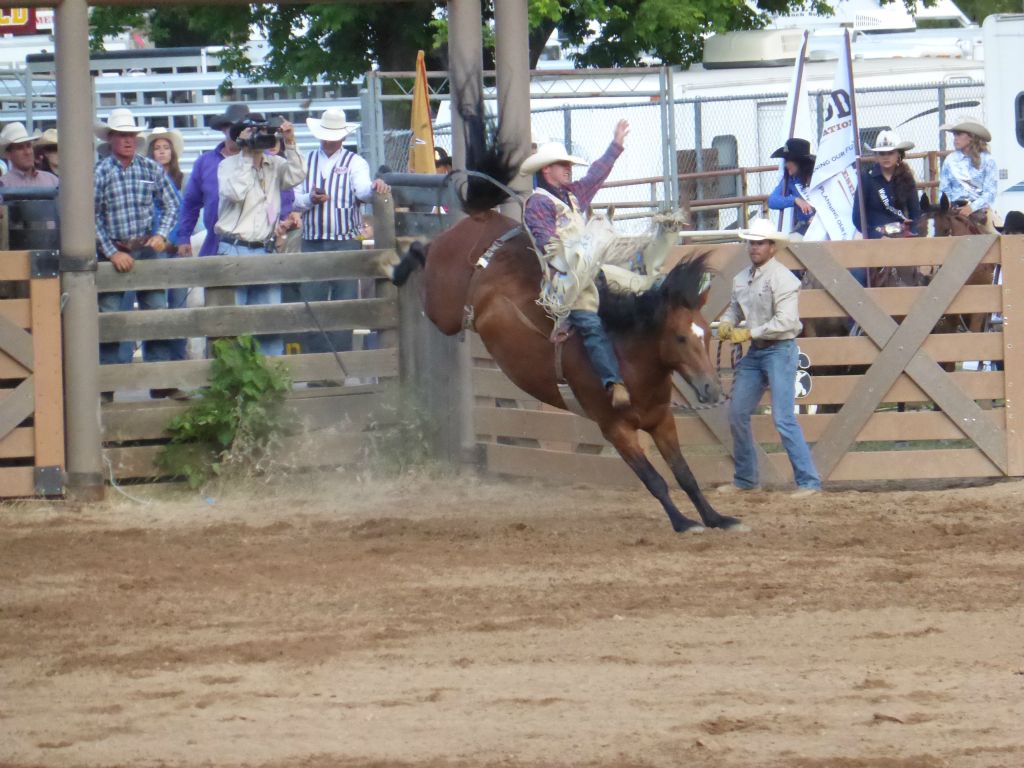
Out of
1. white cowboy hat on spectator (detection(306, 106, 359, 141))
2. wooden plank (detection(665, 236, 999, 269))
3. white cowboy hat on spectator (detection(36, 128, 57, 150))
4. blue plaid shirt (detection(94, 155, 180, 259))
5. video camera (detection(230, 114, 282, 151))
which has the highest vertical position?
white cowboy hat on spectator (detection(36, 128, 57, 150))

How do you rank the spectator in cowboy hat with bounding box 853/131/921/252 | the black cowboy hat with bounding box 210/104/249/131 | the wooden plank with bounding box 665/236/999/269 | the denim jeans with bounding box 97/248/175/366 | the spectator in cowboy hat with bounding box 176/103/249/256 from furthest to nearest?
1. the spectator in cowboy hat with bounding box 853/131/921/252
2. the black cowboy hat with bounding box 210/104/249/131
3. the spectator in cowboy hat with bounding box 176/103/249/256
4. the denim jeans with bounding box 97/248/175/366
5. the wooden plank with bounding box 665/236/999/269

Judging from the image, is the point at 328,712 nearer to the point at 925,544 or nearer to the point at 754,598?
the point at 754,598

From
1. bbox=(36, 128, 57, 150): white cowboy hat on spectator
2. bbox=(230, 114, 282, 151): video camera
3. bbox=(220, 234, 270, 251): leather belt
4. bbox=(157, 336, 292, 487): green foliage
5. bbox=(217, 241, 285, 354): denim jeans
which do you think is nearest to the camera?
bbox=(157, 336, 292, 487): green foliage

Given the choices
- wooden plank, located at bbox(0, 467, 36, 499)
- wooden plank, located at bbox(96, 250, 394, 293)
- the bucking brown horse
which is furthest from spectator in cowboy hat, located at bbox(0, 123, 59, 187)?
the bucking brown horse

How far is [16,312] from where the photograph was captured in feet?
30.2

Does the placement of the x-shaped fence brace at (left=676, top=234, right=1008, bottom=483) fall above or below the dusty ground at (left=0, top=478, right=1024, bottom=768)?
above

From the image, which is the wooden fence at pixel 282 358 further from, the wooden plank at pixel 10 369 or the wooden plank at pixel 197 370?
the wooden plank at pixel 10 369

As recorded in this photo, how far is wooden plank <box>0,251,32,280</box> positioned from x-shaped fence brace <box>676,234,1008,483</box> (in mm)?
4076

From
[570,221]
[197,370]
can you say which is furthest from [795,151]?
[197,370]

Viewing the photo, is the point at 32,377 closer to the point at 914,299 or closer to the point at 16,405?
the point at 16,405

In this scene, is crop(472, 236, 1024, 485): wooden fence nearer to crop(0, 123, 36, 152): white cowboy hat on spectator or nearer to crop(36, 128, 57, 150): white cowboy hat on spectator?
crop(0, 123, 36, 152): white cowboy hat on spectator

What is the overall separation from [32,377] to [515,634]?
14.2ft

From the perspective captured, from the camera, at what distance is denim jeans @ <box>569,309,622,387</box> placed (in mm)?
8148

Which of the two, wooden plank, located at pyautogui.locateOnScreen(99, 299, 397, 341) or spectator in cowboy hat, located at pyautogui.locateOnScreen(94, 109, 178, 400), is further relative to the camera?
spectator in cowboy hat, located at pyautogui.locateOnScreen(94, 109, 178, 400)
